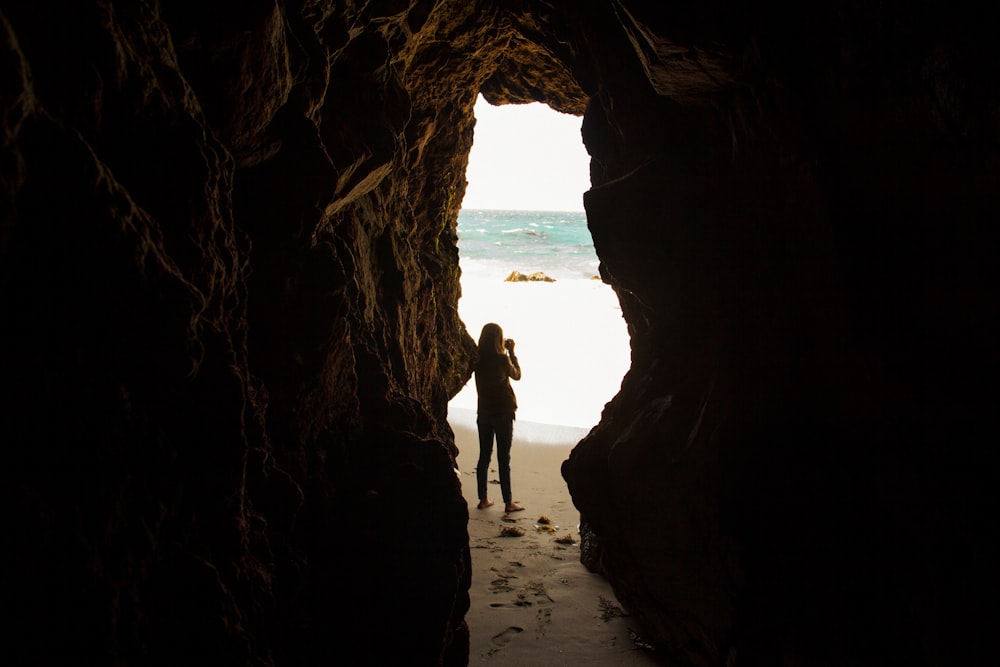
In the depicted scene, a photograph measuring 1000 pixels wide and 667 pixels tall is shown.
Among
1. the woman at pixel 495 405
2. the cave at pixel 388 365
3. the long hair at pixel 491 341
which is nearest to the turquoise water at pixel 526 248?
the long hair at pixel 491 341

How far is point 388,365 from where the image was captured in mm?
4906

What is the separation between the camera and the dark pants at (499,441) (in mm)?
6828

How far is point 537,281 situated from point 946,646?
1122 inches

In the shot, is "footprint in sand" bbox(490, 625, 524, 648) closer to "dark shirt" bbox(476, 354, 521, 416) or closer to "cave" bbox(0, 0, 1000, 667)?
"cave" bbox(0, 0, 1000, 667)

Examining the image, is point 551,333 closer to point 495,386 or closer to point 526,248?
point 495,386

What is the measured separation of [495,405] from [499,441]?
412mm

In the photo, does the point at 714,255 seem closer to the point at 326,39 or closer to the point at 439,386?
the point at 326,39

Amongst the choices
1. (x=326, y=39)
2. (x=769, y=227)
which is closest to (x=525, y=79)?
(x=326, y=39)

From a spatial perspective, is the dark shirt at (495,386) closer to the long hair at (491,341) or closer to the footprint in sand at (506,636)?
the long hair at (491,341)

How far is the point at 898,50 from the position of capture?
226 cm

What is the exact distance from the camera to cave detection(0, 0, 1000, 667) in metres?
1.79

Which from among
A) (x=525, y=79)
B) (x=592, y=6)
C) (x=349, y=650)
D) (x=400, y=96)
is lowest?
(x=349, y=650)

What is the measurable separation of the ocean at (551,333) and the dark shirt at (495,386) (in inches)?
128

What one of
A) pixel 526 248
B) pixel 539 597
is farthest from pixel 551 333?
pixel 526 248
